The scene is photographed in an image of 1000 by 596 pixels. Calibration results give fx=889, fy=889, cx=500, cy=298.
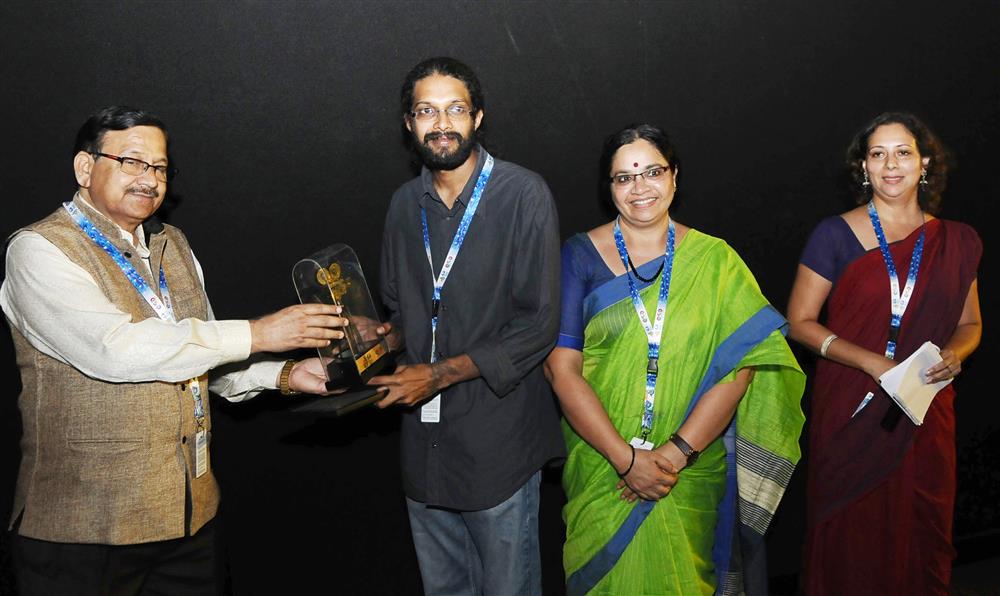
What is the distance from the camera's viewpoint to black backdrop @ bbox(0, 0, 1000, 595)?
2465mm

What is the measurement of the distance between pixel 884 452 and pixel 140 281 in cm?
217

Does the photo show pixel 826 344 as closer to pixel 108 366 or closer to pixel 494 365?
pixel 494 365

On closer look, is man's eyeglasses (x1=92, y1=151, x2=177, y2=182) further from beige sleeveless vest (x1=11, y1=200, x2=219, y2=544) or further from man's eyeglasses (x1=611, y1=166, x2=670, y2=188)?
man's eyeglasses (x1=611, y1=166, x2=670, y2=188)

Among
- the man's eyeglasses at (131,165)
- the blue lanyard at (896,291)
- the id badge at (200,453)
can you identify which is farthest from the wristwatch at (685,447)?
the man's eyeglasses at (131,165)

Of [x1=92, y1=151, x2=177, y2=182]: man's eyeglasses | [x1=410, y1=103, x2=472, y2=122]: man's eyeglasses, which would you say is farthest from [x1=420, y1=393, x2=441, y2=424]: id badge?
[x1=92, y1=151, x2=177, y2=182]: man's eyeglasses

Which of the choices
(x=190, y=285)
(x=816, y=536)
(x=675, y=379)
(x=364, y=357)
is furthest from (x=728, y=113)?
(x=190, y=285)

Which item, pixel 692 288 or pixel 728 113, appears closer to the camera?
pixel 692 288

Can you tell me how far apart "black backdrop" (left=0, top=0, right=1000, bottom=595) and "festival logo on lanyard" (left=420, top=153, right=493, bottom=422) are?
489 mm

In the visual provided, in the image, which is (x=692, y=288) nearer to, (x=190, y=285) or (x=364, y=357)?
(x=364, y=357)

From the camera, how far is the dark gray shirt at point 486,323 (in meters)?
2.27

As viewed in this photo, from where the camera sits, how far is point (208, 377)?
→ 7.31ft

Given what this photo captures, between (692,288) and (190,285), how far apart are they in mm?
1295

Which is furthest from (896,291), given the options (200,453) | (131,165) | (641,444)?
(131,165)

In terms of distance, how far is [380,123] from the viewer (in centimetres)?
270
